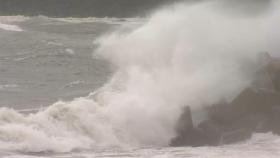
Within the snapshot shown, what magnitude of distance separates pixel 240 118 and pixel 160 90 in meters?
1.74

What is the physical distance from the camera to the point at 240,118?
11.6 m

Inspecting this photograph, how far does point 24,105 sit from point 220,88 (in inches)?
149

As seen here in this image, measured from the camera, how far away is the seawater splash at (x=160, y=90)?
35.8 ft

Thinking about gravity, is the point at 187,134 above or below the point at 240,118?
below

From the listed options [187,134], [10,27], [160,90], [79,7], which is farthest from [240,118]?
[79,7]

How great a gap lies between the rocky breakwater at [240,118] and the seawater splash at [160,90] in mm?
253

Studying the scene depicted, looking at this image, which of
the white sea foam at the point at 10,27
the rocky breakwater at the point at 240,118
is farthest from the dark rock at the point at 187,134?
the white sea foam at the point at 10,27

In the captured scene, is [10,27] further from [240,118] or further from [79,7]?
[240,118]

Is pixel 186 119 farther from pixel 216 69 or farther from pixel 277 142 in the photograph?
pixel 216 69

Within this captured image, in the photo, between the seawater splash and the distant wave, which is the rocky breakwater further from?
the distant wave

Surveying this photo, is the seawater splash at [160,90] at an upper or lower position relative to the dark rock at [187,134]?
upper

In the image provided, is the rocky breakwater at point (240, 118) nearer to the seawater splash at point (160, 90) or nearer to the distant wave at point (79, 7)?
the seawater splash at point (160, 90)

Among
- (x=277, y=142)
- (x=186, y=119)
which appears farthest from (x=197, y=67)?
(x=277, y=142)

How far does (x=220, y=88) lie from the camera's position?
12734mm
